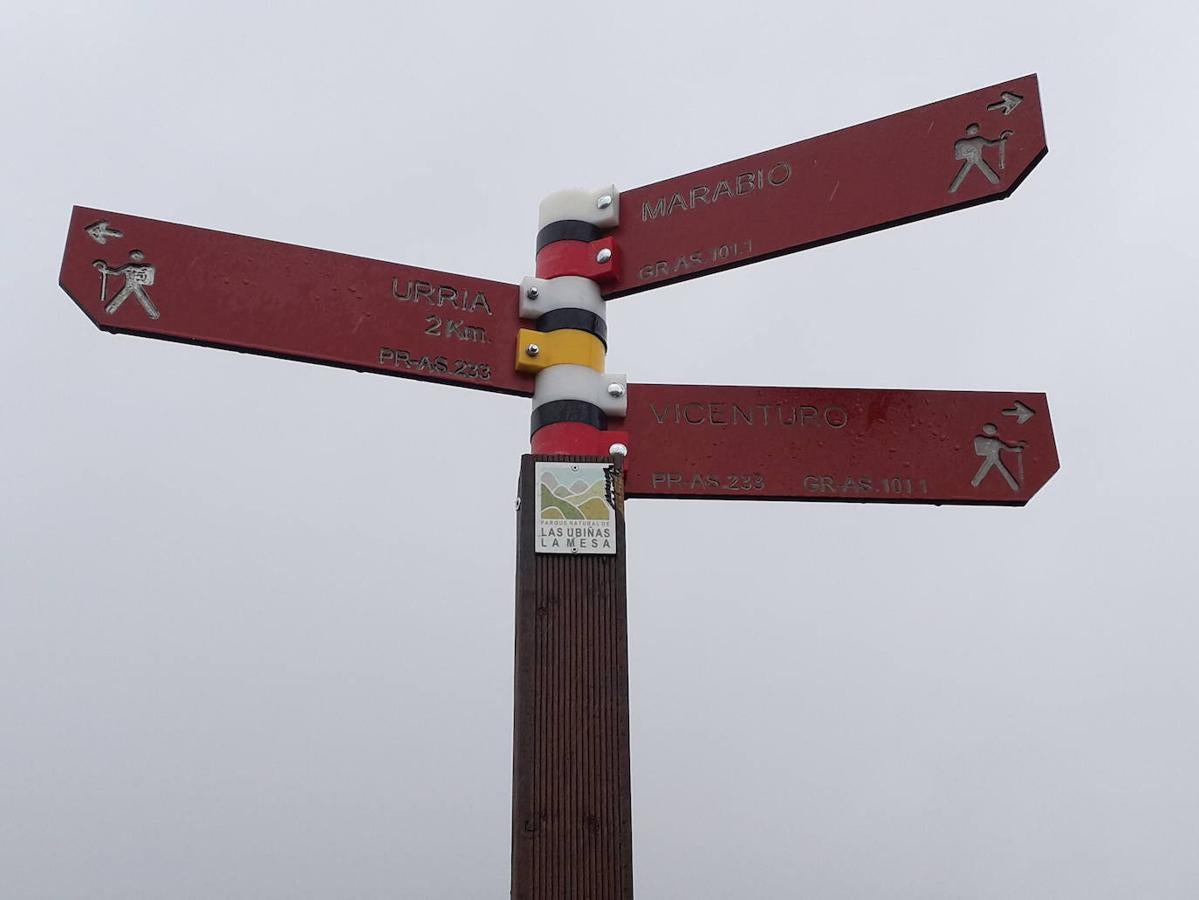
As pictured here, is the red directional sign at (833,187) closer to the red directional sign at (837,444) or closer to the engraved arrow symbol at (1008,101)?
the engraved arrow symbol at (1008,101)

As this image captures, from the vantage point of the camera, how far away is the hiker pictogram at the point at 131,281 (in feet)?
20.0

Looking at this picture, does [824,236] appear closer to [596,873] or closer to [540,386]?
[540,386]

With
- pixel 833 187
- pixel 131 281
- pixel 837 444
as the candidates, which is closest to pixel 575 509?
pixel 837 444

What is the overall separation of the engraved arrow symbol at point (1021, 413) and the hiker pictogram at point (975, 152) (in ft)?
3.83

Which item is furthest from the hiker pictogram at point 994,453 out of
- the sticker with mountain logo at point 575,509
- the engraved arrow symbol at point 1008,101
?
the sticker with mountain logo at point 575,509

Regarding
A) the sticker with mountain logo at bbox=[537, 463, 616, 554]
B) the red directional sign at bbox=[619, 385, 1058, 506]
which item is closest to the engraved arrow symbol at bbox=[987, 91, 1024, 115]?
the red directional sign at bbox=[619, 385, 1058, 506]

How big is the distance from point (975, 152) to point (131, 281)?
13.4 ft

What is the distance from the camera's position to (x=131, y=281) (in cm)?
614

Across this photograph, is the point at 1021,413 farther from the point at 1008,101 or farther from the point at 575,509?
the point at 575,509

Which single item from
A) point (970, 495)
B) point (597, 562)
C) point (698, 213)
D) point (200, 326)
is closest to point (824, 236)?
point (698, 213)

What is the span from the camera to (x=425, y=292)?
258 inches

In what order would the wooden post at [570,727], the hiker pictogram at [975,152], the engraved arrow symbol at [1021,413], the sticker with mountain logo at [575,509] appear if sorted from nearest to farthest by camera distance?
the wooden post at [570,727], the sticker with mountain logo at [575,509], the hiker pictogram at [975,152], the engraved arrow symbol at [1021,413]

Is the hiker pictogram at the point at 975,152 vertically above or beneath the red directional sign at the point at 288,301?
above

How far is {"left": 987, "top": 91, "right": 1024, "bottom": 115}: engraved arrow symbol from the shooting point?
6258mm
